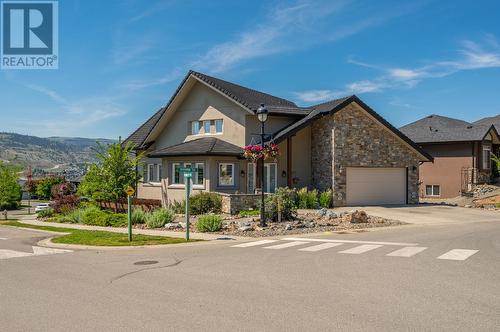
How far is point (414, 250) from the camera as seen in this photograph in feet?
41.0

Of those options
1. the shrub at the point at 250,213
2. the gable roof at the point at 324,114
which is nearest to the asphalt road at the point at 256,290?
the shrub at the point at 250,213

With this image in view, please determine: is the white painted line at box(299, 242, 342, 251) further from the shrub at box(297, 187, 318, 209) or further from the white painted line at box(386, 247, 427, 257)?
the shrub at box(297, 187, 318, 209)

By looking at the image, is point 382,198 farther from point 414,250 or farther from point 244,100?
point 414,250

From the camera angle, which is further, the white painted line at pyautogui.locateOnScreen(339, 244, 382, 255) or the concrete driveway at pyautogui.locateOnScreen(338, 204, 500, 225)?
the concrete driveway at pyautogui.locateOnScreen(338, 204, 500, 225)

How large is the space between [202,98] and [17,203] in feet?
130

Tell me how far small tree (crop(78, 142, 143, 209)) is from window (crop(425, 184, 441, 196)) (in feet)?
80.2

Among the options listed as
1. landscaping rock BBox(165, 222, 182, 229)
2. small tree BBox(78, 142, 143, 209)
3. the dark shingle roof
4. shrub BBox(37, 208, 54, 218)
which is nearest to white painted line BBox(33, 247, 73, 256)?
landscaping rock BBox(165, 222, 182, 229)

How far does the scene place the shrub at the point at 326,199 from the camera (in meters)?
25.9

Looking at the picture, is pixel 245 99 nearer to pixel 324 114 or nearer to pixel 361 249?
pixel 324 114

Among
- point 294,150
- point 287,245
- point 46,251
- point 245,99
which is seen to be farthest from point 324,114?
point 46,251

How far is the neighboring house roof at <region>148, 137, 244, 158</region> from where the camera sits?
26223mm

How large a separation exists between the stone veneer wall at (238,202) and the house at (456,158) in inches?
786

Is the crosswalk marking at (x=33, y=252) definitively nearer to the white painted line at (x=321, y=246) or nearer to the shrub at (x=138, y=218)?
the shrub at (x=138, y=218)

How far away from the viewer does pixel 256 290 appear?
806 centimetres
